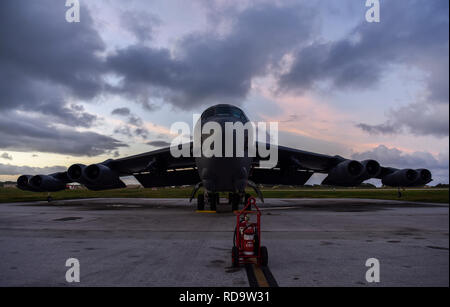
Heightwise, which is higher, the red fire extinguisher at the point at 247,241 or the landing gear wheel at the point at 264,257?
the red fire extinguisher at the point at 247,241

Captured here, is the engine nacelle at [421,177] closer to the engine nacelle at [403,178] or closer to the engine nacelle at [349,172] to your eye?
the engine nacelle at [403,178]

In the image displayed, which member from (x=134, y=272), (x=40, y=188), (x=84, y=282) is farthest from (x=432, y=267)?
(x=40, y=188)

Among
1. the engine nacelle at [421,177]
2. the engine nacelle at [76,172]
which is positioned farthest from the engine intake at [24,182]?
the engine nacelle at [421,177]

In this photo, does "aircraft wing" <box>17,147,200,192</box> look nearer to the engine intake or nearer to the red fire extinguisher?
the engine intake

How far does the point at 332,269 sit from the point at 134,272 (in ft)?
9.81

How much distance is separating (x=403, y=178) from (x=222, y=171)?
1430cm

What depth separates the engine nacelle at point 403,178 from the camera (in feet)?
66.8

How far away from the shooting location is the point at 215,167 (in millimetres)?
13219

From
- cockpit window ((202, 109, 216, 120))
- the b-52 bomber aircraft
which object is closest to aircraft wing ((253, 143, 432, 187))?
the b-52 bomber aircraft

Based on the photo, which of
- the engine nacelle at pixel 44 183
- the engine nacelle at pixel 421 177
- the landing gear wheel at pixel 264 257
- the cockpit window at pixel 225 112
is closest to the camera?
the landing gear wheel at pixel 264 257

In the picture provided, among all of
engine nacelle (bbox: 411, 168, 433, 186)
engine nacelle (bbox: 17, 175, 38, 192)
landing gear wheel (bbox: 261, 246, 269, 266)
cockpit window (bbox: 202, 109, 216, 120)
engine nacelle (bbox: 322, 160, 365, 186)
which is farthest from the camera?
engine nacelle (bbox: 17, 175, 38, 192)

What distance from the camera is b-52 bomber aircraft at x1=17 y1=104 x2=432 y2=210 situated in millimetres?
13602

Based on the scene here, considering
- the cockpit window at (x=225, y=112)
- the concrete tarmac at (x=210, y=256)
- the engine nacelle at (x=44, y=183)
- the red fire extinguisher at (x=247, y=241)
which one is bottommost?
the concrete tarmac at (x=210, y=256)
